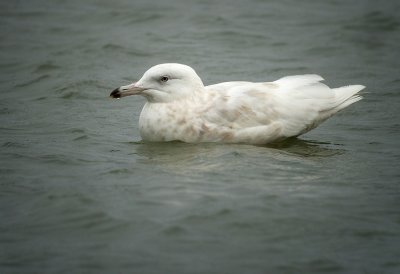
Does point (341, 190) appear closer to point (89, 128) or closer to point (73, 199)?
point (73, 199)

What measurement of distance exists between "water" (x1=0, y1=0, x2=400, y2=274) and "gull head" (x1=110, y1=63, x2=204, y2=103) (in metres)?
0.60

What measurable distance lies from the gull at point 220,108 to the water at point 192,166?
186 millimetres

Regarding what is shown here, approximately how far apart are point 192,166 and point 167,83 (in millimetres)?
1363

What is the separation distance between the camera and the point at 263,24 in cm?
1496

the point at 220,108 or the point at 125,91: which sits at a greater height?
the point at 125,91

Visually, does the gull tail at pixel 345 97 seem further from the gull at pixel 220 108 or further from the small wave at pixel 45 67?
the small wave at pixel 45 67

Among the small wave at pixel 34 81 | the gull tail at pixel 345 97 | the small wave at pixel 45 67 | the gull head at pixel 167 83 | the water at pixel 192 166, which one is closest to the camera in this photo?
the water at pixel 192 166

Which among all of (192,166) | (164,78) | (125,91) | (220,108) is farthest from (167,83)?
(192,166)

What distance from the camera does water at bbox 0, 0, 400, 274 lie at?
570 centimetres

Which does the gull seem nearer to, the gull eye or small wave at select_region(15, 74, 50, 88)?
the gull eye

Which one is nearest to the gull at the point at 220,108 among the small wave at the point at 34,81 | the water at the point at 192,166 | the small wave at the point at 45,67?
the water at the point at 192,166

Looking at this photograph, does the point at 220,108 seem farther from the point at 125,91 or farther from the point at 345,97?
the point at 345,97

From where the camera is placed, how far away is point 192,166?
7602 millimetres

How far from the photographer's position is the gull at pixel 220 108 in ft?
27.4
